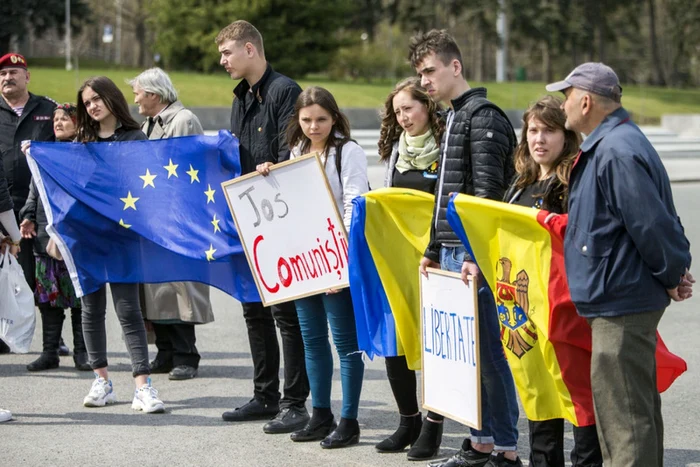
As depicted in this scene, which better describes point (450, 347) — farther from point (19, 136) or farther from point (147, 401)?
point (19, 136)

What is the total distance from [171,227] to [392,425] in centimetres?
195

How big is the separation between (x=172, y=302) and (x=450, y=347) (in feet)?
10.2

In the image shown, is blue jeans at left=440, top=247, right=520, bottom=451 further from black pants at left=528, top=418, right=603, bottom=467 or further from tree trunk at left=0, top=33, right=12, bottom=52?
tree trunk at left=0, top=33, right=12, bottom=52

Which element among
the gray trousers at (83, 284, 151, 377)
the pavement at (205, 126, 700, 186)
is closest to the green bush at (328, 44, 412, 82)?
the pavement at (205, 126, 700, 186)

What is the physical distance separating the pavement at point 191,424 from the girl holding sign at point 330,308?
0.56ft

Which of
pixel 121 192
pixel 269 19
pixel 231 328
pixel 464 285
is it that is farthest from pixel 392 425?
pixel 269 19

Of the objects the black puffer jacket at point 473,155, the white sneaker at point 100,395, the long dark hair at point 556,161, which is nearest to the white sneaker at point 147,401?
the white sneaker at point 100,395

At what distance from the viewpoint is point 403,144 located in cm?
554

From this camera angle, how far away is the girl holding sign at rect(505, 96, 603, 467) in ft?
15.8

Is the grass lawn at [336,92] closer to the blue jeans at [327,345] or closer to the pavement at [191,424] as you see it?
the pavement at [191,424]

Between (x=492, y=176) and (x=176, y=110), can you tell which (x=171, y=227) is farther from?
(x=492, y=176)

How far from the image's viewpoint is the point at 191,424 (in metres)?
6.32

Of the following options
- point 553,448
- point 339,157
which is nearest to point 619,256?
point 553,448

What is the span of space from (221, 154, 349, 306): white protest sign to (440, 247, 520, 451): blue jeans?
0.85 meters
